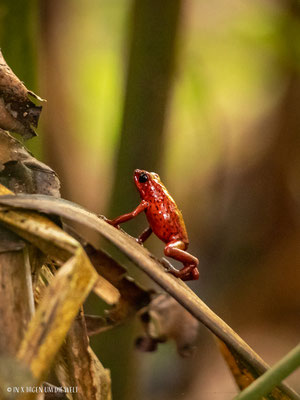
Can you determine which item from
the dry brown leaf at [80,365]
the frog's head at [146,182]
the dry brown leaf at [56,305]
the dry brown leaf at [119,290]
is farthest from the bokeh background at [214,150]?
the dry brown leaf at [56,305]

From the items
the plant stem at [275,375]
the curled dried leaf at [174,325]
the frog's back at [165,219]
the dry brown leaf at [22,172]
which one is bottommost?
the curled dried leaf at [174,325]

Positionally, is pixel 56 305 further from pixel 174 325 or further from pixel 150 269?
pixel 174 325

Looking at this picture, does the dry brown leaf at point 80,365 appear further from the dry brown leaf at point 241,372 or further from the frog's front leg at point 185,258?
the frog's front leg at point 185,258

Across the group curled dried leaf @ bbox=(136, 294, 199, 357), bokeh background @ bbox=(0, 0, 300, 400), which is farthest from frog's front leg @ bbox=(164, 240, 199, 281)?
bokeh background @ bbox=(0, 0, 300, 400)

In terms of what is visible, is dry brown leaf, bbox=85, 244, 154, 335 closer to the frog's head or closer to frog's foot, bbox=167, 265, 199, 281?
frog's foot, bbox=167, 265, 199, 281

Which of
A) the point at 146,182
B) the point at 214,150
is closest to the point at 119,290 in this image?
the point at 146,182

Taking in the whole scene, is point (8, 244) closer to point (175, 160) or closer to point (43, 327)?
point (43, 327)
